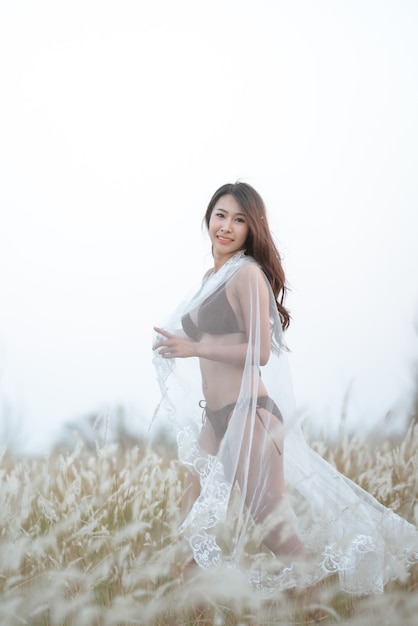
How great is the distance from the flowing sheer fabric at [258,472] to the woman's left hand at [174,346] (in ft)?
0.58

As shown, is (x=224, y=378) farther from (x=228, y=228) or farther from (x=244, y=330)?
(x=228, y=228)

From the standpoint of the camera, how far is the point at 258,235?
3.49 m

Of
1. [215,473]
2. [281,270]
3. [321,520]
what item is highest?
[281,270]

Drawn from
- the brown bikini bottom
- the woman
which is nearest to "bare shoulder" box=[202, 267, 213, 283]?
the woman

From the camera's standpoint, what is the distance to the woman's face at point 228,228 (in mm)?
3502

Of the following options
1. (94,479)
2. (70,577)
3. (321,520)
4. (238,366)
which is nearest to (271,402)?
(238,366)

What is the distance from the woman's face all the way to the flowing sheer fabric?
62 millimetres

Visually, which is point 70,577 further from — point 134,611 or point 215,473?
point 215,473

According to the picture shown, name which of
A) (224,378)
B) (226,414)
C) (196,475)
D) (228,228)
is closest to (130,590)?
(196,475)

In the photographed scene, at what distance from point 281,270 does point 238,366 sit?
1.62 ft

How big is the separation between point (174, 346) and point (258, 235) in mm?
600

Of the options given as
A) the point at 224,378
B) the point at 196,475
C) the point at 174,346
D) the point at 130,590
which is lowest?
the point at 130,590

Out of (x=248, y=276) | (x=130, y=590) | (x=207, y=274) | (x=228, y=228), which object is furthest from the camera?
(x=207, y=274)

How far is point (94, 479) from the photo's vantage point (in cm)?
432
